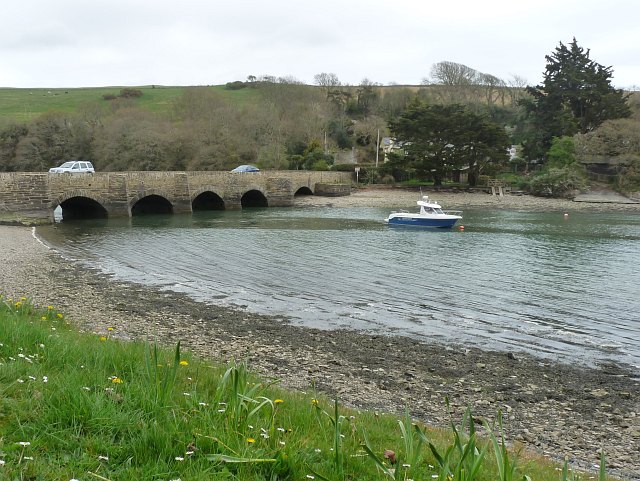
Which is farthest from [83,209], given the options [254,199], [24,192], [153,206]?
[254,199]

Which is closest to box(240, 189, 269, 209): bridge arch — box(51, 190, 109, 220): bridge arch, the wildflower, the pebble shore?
box(51, 190, 109, 220): bridge arch

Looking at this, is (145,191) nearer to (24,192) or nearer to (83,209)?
(83,209)

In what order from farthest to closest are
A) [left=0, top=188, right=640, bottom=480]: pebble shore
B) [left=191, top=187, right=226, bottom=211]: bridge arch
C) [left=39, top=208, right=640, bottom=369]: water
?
[left=191, top=187, right=226, bottom=211]: bridge arch, [left=39, top=208, right=640, bottom=369]: water, [left=0, top=188, right=640, bottom=480]: pebble shore

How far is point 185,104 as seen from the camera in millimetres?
81188

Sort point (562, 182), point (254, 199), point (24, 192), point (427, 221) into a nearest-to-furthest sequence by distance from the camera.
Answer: point (24, 192) → point (427, 221) → point (254, 199) → point (562, 182)

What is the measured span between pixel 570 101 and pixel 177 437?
79.7m

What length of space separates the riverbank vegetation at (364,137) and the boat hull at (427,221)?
27.6 meters

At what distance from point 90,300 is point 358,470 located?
1433 cm

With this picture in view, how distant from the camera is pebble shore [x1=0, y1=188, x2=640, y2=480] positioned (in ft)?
28.3

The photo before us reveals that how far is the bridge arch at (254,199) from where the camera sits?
59959mm

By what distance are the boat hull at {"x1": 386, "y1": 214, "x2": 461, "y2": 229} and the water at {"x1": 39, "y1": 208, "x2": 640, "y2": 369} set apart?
0.79 metres

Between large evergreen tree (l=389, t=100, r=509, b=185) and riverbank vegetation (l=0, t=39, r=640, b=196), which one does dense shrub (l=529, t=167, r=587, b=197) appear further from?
large evergreen tree (l=389, t=100, r=509, b=185)

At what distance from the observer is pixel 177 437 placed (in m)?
4.36

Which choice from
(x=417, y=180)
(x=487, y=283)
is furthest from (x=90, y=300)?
(x=417, y=180)
